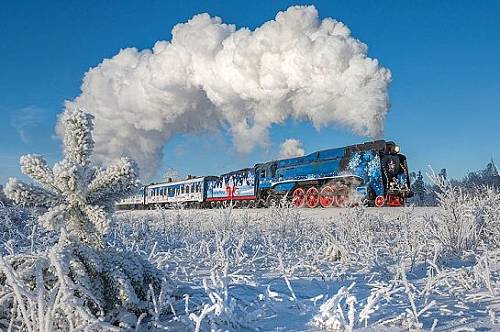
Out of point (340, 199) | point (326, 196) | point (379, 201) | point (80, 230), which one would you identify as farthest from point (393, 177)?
point (80, 230)

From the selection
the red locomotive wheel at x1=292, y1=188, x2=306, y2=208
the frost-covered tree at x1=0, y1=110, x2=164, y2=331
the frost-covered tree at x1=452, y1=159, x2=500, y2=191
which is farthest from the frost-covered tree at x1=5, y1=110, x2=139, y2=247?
the red locomotive wheel at x1=292, y1=188, x2=306, y2=208

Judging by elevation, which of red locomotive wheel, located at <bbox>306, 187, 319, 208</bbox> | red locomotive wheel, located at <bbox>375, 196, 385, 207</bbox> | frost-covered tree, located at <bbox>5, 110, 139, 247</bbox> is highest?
red locomotive wheel, located at <bbox>306, 187, 319, 208</bbox>

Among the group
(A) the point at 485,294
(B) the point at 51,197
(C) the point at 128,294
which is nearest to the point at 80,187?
(B) the point at 51,197

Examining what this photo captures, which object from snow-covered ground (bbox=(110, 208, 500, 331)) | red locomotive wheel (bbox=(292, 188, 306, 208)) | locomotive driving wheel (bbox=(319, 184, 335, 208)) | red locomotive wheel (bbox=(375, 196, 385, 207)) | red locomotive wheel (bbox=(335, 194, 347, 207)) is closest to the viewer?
snow-covered ground (bbox=(110, 208, 500, 331))

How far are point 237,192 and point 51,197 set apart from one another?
87.1 ft

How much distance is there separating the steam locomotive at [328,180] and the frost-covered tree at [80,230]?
12.5 metres

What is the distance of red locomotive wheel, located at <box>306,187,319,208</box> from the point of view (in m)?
21.9

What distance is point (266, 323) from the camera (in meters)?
2.98

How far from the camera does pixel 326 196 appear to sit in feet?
69.4

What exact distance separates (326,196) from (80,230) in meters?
18.9

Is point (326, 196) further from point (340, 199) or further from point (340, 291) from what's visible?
point (340, 291)

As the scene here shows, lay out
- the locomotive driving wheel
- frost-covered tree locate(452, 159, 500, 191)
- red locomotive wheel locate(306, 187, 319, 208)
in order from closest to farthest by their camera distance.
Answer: frost-covered tree locate(452, 159, 500, 191) < the locomotive driving wheel < red locomotive wheel locate(306, 187, 319, 208)

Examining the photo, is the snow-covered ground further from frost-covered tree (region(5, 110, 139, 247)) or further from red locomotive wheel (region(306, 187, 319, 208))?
red locomotive wheel (region(306, 187, 319, 208))

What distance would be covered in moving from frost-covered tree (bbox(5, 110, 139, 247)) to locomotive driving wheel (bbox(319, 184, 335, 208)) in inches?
732
